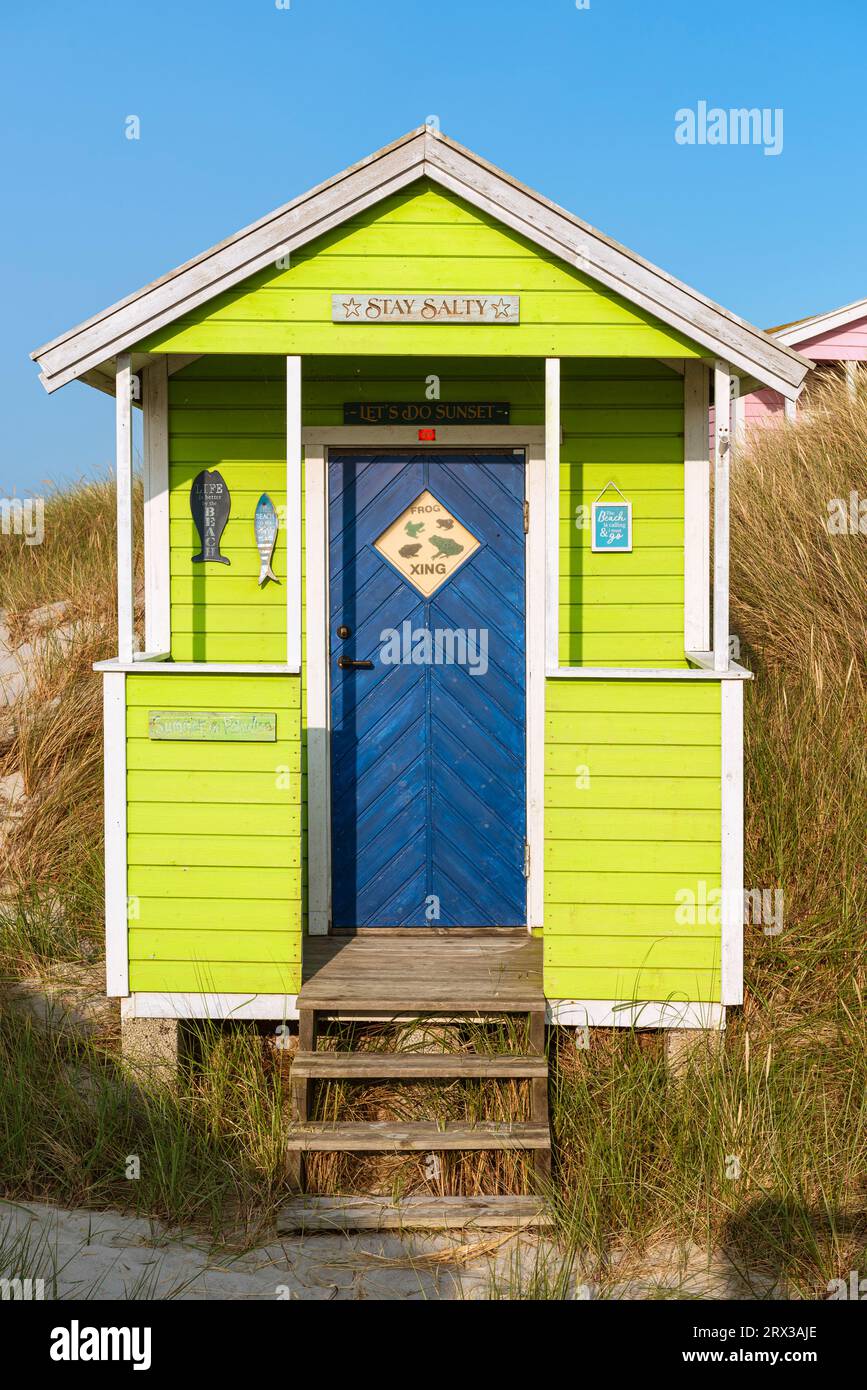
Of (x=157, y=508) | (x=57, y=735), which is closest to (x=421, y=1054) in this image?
(x=157, y=508)

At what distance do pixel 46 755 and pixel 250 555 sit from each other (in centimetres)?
288

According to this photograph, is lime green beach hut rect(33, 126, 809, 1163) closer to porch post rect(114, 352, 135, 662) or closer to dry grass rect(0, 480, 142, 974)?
porch post rect(114, 352, 135, 662)

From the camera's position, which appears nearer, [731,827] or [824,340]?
[731,827]

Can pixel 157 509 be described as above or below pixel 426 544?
above

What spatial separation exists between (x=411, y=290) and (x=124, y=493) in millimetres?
1596

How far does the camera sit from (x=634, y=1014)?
5434mm

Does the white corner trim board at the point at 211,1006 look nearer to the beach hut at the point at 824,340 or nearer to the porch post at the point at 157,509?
the porch post at the point at 157,509

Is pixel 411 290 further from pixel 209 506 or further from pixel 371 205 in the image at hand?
pixel 209 506

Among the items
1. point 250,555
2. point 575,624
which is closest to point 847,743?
point 575,624

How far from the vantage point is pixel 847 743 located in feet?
23.0

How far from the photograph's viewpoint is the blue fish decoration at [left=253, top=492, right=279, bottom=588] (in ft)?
20.8

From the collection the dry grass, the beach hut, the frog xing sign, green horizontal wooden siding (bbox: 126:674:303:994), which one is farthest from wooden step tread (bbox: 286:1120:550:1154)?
the beach hut

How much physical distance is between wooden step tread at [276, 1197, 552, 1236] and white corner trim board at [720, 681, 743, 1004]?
1.37 metres
